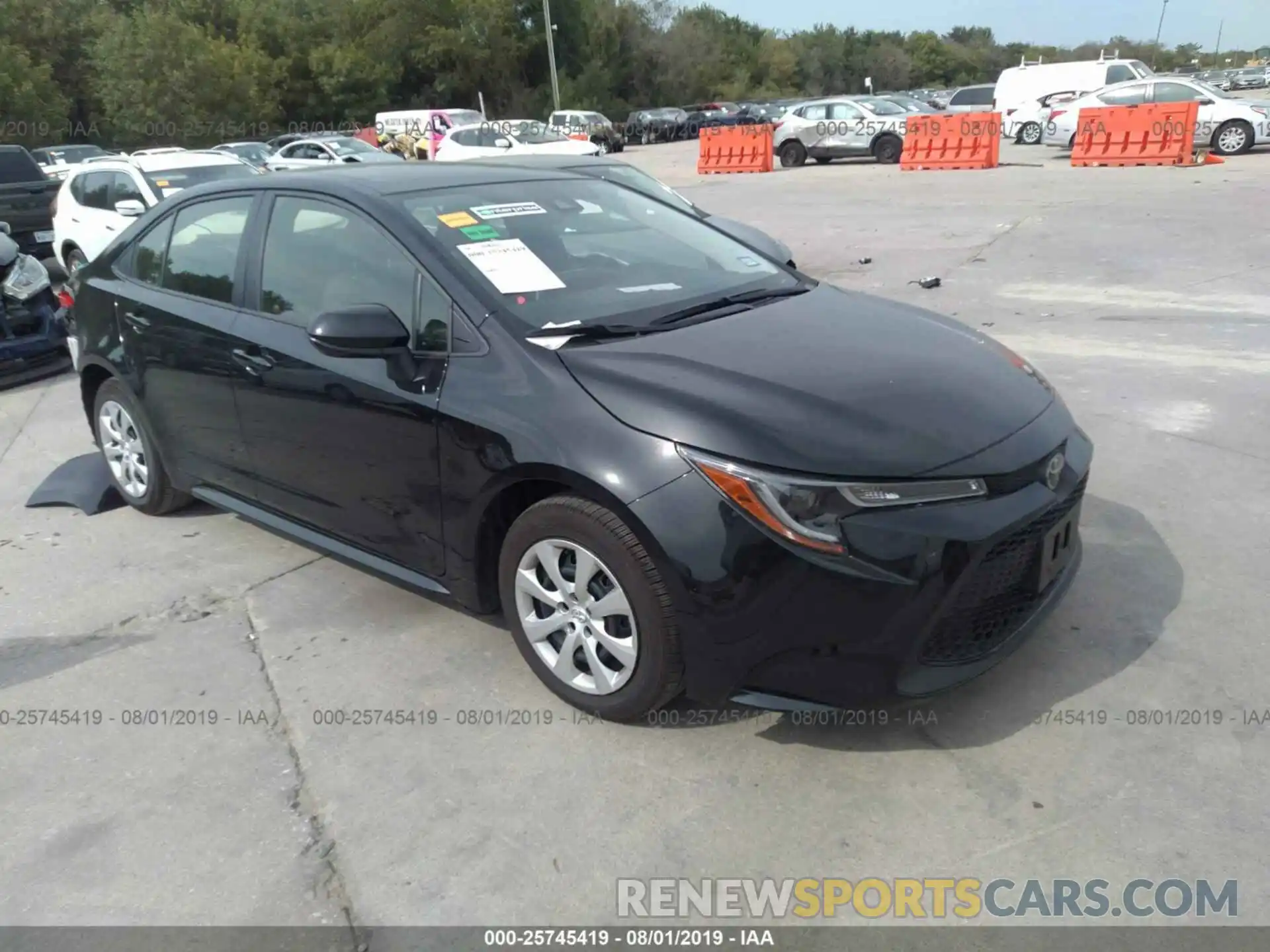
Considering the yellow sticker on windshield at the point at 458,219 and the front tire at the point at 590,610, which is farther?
the yellow sticker on windshield at the point at 458,219

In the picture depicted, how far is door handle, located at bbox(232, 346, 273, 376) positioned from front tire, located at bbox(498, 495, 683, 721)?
134 cm

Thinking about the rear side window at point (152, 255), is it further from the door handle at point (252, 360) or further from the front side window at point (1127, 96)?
the front side window at point (1127, 96)

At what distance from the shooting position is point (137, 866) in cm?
281

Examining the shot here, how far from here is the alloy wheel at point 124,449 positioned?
513 centimetres

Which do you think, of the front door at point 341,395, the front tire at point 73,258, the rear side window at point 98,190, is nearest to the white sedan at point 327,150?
the rear side window at point 98,190

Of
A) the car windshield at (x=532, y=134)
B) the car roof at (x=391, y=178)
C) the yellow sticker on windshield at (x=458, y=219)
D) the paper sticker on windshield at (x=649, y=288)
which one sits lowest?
the car windshield at (x=532, y=134)

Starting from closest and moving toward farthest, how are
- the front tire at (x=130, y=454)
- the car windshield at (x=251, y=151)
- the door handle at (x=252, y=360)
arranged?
the door handle at (x=252, y=360), the front tire at (x=130, y=454), the car windshield at (x=251, y=151)

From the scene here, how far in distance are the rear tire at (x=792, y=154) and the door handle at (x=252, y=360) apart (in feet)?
78.7

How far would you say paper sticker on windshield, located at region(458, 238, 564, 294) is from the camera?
3.55m

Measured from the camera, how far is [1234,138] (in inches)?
819

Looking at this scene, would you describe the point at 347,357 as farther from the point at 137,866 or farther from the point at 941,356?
the point at 941,356

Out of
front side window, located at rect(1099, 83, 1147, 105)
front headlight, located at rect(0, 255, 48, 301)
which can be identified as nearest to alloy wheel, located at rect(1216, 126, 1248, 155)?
front side window, located at rect(1099, 83, 1147, 105)

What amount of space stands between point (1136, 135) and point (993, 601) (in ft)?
66.9

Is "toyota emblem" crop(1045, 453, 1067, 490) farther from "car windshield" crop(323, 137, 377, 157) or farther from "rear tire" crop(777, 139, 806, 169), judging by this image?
"car windshield" crop(323, 137, 377, 157)
